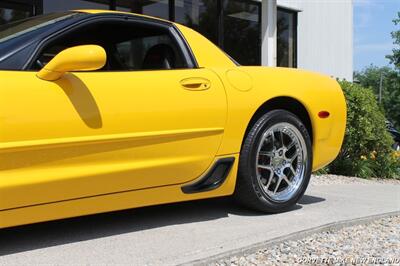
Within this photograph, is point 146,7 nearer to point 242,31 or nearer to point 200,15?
point 200,15

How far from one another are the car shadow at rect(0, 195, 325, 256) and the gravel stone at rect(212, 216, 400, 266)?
2.04ft

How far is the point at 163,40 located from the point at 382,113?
206 inches

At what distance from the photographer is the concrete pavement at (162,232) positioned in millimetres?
3121

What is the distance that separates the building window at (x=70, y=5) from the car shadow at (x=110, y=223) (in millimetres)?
4576

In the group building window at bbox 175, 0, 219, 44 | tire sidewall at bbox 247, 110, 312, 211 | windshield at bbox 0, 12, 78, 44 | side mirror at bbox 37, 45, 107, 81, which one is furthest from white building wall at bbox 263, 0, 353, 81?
side mirror at bbox 37, 45, 107, 81

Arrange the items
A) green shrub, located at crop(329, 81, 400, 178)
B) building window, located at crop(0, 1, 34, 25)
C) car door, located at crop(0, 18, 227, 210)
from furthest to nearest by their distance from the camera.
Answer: green shrub, located at crop(329, 81, 400, 178) → building window, located at crop(0, 1, 34, 25) → car door, located at crop(0, 18, 227, 210)

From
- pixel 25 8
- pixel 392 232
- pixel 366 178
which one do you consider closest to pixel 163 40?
pixel 392 232

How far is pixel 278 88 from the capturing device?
4.22m

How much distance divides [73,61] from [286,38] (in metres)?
9.60

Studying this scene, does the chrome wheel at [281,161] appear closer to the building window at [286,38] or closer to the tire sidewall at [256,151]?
the tire sidewall at [256,151]

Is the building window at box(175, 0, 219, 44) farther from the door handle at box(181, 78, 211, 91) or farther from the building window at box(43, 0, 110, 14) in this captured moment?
the door handle at box(181, 78, 211, 91)

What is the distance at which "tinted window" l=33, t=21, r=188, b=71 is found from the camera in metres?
3.94

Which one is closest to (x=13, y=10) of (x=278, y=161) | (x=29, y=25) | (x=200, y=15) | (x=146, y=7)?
(x=146, y=7)

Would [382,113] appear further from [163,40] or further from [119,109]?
[119,109]
